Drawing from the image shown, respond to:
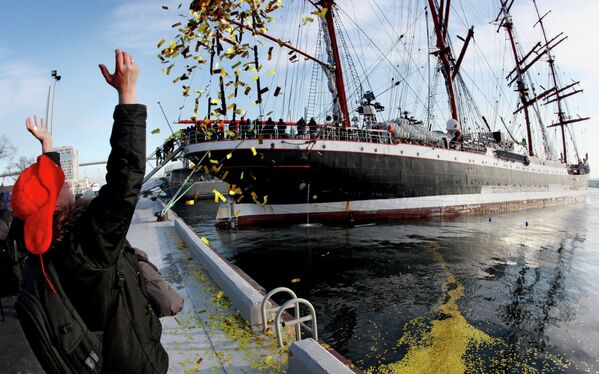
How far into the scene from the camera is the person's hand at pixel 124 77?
6.61 feet

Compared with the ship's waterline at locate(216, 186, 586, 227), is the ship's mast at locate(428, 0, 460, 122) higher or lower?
higher

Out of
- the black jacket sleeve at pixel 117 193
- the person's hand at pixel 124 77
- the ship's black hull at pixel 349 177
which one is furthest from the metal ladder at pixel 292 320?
the ship's black hull at pixel 349 177

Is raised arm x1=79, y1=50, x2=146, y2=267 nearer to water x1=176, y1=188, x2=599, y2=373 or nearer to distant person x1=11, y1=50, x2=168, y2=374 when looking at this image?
distant person x1=11, y1=50, x2=168, y2=374

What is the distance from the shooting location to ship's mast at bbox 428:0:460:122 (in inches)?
1401

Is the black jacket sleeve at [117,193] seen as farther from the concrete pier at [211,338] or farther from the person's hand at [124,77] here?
the concrete pier at [211,338]

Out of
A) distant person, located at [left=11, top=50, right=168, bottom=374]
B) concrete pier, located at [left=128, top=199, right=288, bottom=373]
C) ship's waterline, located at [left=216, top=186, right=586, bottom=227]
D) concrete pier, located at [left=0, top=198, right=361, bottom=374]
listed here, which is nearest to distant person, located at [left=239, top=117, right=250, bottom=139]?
ship's waterline, located at [left=216, top=186, right=586, bottom=227]

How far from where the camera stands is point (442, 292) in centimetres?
1057

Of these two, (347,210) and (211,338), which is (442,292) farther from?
(347,210)

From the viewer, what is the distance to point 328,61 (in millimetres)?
31594

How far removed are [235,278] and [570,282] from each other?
11.7m

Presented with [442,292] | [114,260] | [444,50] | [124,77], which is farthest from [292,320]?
[444,50]

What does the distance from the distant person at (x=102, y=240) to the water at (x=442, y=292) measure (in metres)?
5.39

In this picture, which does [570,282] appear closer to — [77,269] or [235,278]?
[235,278]

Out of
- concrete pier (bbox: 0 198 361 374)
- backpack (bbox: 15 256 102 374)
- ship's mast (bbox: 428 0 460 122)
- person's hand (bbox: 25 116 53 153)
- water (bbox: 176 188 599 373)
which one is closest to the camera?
backpack (bbox: 15 256 102 374)
